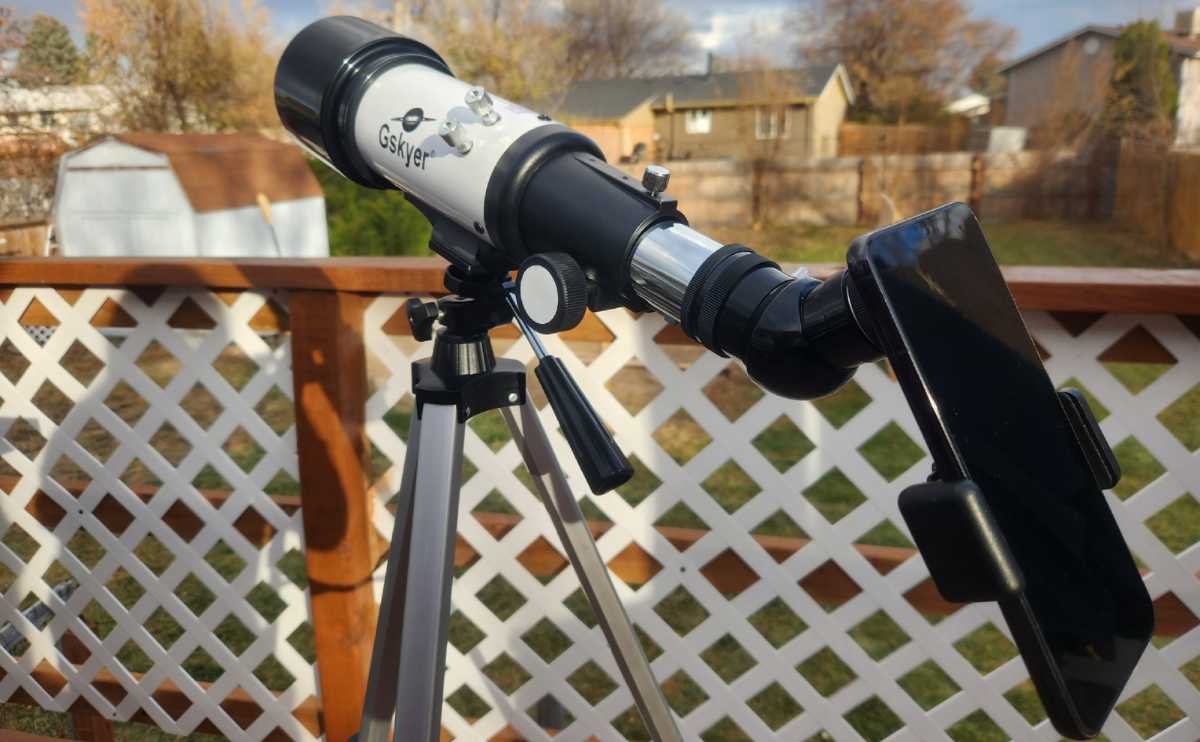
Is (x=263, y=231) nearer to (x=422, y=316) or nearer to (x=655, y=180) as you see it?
(x=422, y=316)

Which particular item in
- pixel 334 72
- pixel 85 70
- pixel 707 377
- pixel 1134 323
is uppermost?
pixel 85 70

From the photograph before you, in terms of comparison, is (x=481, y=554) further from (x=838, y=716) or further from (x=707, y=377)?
(x=838, y=716)

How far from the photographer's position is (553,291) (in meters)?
0.89

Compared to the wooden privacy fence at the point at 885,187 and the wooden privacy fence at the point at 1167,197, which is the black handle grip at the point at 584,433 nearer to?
the wooden privacy fence at the point at 1167,197

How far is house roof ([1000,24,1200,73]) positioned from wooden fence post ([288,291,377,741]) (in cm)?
2546

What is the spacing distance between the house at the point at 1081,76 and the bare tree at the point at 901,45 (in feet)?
8.79

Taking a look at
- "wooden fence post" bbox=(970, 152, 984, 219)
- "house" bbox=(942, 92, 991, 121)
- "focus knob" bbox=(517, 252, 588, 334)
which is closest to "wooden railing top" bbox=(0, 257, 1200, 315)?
"focus knob" bbox=(517, 252, 588, 334)

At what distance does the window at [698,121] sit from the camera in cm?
3070

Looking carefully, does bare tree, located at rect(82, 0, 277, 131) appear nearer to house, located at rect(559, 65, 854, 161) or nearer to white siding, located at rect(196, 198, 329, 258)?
white siding, located at rect(196, 198, 329, 258)

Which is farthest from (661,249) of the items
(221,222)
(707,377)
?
(221,222)

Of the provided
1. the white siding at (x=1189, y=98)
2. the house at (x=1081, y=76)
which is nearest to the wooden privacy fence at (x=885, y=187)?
the house at (x=1081, y=76)

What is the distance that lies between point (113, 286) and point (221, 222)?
21.2 ft

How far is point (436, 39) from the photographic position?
68.2 ft

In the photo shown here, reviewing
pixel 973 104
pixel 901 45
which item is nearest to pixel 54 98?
pixel 901 45
